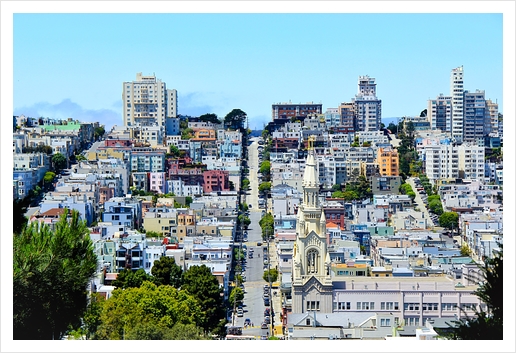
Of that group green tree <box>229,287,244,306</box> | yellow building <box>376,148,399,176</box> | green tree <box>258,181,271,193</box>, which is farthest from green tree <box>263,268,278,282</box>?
yellow building <box>376,148,399,176</box>

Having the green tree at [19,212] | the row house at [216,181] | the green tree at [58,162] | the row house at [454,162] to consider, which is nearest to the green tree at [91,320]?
the green tree at [19,212]

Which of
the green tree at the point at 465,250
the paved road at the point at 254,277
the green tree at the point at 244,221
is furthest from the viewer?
the green tree at the point at 244,221

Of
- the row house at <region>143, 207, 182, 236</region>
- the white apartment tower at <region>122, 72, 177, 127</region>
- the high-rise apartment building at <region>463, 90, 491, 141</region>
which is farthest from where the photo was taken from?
the high-rise apartment building at <region>463, 90, 491, 141</region>

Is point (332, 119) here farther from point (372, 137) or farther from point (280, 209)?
point (280, 209)

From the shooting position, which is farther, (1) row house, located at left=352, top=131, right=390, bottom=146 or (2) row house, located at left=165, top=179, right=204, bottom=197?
(1) row house, located at left=352, top=131, right=390, bottom=146

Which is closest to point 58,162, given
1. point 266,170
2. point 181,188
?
point 181,188

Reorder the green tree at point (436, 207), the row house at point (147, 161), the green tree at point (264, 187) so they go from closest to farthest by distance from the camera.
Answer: the green tree at point (436, 207), the green tree at point (264, 187), the row house at point (147, 161)

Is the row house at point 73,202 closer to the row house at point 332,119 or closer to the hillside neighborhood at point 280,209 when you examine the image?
the hillside neighborhood at point 280,209

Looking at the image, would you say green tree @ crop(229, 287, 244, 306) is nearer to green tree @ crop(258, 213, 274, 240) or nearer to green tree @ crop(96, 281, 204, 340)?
green tree @ crop(96, 281, 204, 340)
